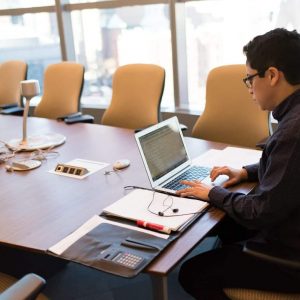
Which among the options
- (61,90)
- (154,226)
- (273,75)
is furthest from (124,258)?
(61,90)

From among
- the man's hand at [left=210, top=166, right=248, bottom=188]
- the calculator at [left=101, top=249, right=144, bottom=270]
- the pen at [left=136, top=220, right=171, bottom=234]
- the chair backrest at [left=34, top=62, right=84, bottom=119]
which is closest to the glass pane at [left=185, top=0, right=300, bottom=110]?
the chair backrest at [left=34, top=62, right=84, bottom=119]

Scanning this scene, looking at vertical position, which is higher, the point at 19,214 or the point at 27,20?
the point at 27,20

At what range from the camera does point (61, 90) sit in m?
3.59

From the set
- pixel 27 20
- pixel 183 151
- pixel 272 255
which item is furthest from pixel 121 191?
pixel 27 20

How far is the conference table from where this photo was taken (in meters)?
1.45

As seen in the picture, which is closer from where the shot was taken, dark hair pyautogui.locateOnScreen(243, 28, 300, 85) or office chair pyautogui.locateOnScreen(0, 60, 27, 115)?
dark hair pyautogui.locateOnScreen(243, 28, 300, 85)

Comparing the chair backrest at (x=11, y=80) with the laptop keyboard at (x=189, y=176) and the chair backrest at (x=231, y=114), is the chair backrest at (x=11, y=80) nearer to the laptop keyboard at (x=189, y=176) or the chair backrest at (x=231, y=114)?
the chair backrest at (x=231, y=114)

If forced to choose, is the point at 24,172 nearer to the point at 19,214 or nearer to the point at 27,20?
the point at 19,214

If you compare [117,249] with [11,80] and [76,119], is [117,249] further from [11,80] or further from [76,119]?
[11,80]

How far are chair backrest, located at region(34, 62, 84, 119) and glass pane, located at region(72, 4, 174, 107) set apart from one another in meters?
1.02

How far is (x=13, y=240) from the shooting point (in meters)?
1.50

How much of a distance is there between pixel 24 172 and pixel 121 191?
0.60m

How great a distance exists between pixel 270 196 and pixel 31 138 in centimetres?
170

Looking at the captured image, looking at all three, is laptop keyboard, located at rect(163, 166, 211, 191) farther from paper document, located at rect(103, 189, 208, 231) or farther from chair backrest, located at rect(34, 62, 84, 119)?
chair backrest, located at rect(34, 62, 84, 119)
